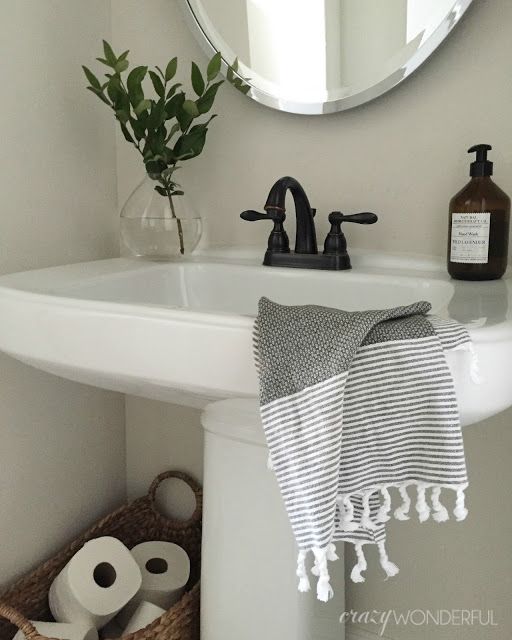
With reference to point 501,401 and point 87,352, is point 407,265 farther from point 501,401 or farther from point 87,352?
point 87,352

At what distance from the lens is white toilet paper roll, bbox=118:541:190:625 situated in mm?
1166

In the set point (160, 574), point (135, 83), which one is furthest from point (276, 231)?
point (160, 574)

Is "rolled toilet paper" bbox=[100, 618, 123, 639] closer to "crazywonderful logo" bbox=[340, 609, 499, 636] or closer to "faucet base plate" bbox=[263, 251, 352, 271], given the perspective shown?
"crazywonderful logo" bbox=[340, 609, 499, 636]

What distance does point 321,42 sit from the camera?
106cm

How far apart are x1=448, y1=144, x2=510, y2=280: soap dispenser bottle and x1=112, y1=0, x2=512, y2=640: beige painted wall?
103 millimetres

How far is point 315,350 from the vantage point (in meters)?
0.56

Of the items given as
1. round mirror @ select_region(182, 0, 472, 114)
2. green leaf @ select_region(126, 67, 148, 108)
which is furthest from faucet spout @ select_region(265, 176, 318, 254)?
green leaf @ select_region(126, 67, 148, 108)

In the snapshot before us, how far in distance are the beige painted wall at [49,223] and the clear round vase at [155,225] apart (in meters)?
0.15

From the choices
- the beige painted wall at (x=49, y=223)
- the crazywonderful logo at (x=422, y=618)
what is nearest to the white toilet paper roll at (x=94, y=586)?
the beige painted wall at (x=49, y=223)

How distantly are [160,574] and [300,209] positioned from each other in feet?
2.44

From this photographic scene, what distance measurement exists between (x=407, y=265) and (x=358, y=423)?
1.69 feet

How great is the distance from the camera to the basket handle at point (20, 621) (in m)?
0.97

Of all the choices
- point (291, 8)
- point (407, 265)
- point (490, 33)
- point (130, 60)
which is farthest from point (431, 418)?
point (130, 60)

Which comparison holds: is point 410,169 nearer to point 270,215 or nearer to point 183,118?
point 270,215
